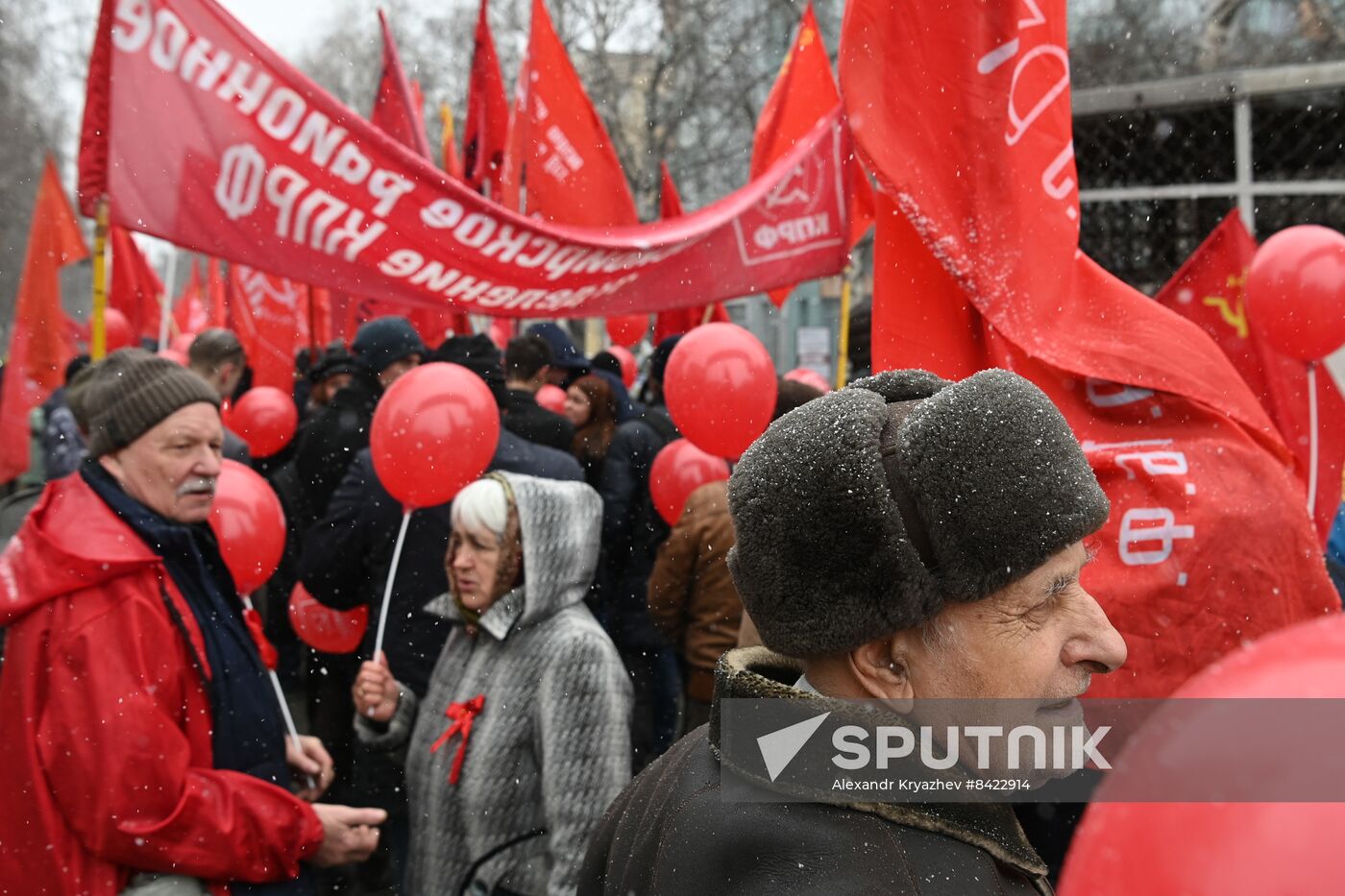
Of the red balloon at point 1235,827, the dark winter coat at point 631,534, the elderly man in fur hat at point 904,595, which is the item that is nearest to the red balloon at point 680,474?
the dark winter coat at point 631,534

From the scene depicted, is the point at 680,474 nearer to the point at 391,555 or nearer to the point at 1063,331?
the point at 391,555

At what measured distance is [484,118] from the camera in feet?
24.4

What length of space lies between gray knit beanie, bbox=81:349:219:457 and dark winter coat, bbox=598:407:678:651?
2596mm

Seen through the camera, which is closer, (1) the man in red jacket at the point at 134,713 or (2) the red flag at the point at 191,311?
(1) the man in red jacket at the point at 134,713

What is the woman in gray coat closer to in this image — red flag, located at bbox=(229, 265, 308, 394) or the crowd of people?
the crowd of people

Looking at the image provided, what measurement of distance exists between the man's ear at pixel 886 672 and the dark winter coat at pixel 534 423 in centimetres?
393

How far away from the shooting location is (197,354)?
19.1 ft

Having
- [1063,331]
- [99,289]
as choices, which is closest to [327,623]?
[99,289]

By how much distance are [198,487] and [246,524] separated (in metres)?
0.69

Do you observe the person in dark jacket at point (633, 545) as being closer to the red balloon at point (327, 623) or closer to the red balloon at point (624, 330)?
the red balloon at point (327, 623)

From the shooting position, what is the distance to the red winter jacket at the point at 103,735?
2.26m

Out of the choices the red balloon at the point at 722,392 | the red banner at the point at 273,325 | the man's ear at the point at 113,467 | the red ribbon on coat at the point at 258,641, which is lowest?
the red ribbon on coat at the point at 258,641

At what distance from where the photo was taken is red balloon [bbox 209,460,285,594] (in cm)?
342

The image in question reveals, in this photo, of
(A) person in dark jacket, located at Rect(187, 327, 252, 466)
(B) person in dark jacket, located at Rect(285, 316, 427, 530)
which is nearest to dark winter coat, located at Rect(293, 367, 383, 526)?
(B) person in dark jacket, located at Rect(285, 316, 427, 530)
